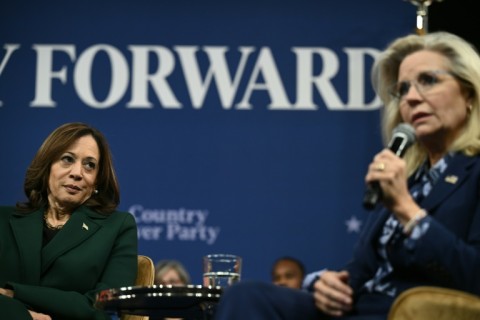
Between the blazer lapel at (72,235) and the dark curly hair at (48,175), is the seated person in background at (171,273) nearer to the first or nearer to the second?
the dark curly hair at (48,175)

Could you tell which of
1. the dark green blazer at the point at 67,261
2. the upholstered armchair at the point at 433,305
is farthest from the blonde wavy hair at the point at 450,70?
the dark green blazer at the point at 67,261

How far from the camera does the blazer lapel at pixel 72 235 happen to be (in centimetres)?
364

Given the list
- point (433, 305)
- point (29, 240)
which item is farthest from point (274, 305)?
point (29, 240)

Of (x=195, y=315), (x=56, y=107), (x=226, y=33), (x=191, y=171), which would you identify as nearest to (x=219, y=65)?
(x=226, y=33)

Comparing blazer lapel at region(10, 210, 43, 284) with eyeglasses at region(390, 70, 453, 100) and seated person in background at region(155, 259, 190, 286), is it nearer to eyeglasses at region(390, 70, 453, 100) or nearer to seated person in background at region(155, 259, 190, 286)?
eyeglasses at region(390, 70, 453, 100)

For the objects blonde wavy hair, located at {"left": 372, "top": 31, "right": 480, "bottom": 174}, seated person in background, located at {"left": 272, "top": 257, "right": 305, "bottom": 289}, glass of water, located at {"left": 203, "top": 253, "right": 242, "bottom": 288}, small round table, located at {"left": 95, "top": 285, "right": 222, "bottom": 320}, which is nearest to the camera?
blonde wavy hair, located at {"left": 372, "top": 31, "right": 480, "bottom": 174}

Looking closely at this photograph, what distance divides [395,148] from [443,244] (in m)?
0.27

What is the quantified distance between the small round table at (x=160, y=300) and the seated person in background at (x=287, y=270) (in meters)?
3.41

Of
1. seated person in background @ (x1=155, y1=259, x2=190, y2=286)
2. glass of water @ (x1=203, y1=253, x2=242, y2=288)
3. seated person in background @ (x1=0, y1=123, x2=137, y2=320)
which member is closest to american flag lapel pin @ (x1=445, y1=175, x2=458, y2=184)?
glass of water @ (x1=203, y1=253, x2=242, y2=288)

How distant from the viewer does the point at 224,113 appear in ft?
22.1

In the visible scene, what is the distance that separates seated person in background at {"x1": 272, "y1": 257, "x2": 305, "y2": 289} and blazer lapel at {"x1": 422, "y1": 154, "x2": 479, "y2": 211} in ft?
13.6

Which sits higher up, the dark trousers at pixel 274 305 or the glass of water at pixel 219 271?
the glass of water at pixel 219 271

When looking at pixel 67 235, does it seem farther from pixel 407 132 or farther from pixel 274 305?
pixel 407 132

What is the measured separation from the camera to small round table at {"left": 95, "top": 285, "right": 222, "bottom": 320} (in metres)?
2.93
